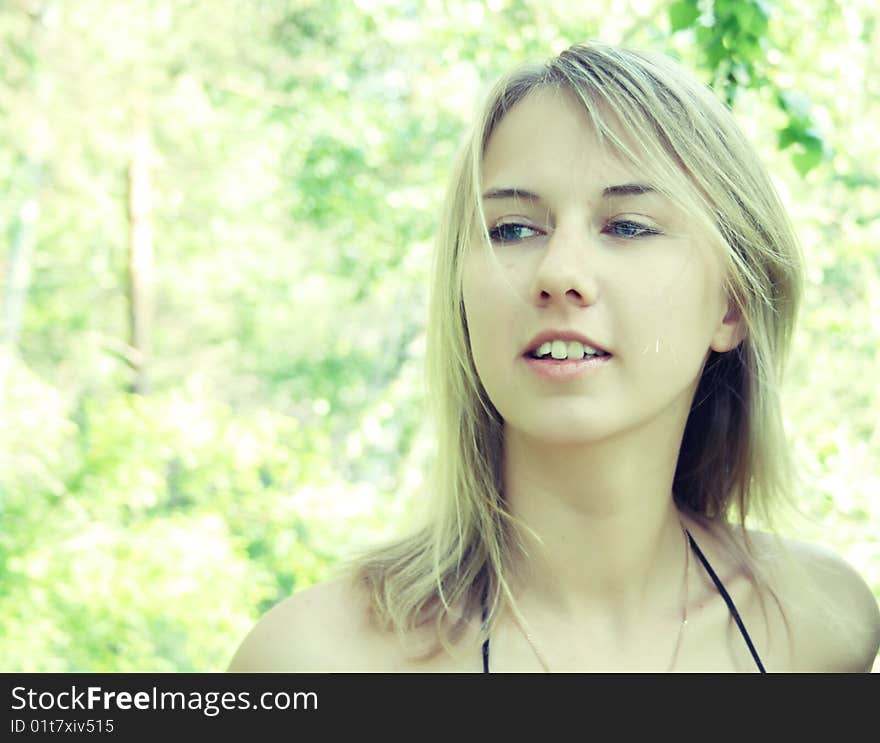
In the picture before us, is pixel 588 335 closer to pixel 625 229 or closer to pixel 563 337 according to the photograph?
pixel 563 337

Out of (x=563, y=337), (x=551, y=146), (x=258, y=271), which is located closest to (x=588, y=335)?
(x=563, y=337)

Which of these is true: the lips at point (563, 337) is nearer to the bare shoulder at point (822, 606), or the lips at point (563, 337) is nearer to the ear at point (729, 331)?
the ear at point (729, 331)

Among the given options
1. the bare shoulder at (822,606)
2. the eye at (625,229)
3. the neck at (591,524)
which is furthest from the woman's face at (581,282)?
the bare shoulder at (822,606)

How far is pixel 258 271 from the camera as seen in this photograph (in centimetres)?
904

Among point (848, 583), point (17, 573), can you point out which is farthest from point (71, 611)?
point (848, 583)

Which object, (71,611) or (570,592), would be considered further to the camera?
(71,611)

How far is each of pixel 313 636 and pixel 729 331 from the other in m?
0.80

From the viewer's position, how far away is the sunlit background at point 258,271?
325cm

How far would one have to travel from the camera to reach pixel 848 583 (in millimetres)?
1697

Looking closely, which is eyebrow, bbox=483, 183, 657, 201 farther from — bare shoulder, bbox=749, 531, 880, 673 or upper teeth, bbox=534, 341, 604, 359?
bare shoulder, bbox=749, 531, 880, 673

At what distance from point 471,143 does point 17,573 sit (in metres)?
3.28

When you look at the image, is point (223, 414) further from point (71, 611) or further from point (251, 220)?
point (251, 220)

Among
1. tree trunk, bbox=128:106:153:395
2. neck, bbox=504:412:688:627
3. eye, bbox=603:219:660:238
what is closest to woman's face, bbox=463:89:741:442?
eye, bbox=603:219:660:238

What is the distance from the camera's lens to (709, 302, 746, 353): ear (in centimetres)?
154
